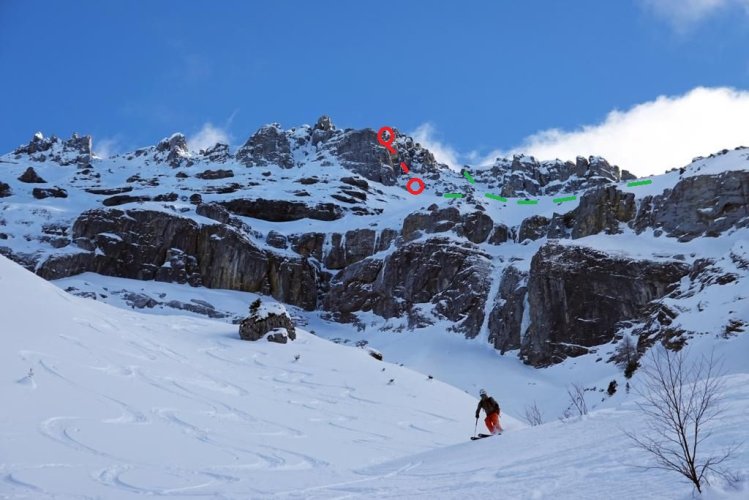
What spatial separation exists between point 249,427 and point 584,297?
50189 mm

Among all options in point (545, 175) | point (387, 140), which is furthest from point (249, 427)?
point (387, 140)

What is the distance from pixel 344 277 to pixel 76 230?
36375mm

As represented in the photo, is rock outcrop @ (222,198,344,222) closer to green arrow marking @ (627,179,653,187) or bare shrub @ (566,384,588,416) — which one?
green arrow marking @ (627,179,653,187)

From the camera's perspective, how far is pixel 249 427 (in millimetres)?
16156

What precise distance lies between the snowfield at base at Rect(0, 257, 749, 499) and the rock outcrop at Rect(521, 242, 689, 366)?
1391 inches

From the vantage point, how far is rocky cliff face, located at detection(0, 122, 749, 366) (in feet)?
200

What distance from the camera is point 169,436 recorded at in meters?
13.6

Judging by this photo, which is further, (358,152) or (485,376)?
(358,152)

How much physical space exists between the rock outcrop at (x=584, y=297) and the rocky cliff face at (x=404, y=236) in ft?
0.46

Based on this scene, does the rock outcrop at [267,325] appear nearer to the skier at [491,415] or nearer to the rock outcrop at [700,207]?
the skier at [491,415]

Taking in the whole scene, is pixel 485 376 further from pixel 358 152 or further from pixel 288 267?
pixel 358 152

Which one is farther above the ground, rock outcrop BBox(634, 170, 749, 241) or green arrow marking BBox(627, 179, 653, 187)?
green arrow marking BBox(627, 179, 653, 187)

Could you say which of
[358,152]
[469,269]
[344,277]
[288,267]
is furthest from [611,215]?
[358,152]

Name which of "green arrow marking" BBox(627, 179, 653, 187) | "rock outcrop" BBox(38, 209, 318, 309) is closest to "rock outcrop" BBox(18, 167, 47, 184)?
"rock outcrop" BBox(38, 209, 318, 309)
